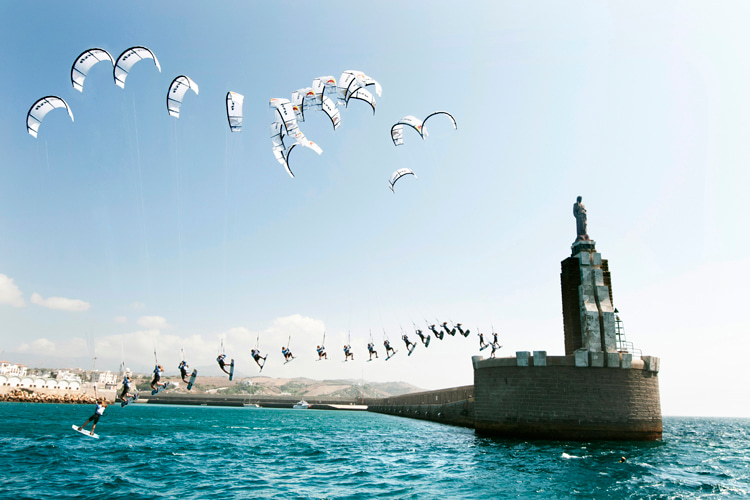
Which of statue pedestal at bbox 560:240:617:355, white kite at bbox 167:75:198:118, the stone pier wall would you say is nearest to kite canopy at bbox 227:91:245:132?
white kite at bbox 167:75:198:118

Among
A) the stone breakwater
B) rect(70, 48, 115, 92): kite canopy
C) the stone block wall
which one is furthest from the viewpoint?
the stone breakwater

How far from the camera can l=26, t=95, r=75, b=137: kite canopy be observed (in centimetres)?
2189

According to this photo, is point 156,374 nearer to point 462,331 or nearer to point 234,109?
point 234,109

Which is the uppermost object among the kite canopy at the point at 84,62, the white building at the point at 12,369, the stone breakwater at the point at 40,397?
the kite canopy at the point at 84,62

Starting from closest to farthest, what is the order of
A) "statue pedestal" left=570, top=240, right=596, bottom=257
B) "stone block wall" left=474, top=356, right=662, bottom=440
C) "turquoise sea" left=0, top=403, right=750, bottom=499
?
"turquoise sea" left=0, top=403, right=750, bottom=499, "stone block wall" left=474, top=356, right=662, bottom=440, "statue pedestal" left=570, top=240, right=596, bottom=257

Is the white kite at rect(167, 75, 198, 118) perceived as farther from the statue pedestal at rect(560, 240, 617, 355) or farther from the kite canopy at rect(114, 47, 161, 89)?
the statue pedestal at rect(560, 240, 617, 355)

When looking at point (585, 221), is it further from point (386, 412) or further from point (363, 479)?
point (386, 412)

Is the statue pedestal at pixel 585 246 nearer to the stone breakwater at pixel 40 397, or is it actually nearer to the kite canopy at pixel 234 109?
the kite canopy at pixel 234 109

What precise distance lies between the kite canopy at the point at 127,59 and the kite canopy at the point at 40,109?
330cm

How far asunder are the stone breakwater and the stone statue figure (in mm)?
122070

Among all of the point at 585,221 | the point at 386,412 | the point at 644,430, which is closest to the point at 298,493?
the point at 644,430

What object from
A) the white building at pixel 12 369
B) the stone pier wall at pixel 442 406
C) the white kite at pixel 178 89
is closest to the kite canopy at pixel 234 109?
the white kite at pixel 178 89

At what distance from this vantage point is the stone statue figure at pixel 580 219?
34562 mm

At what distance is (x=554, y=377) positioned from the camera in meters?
29.7
